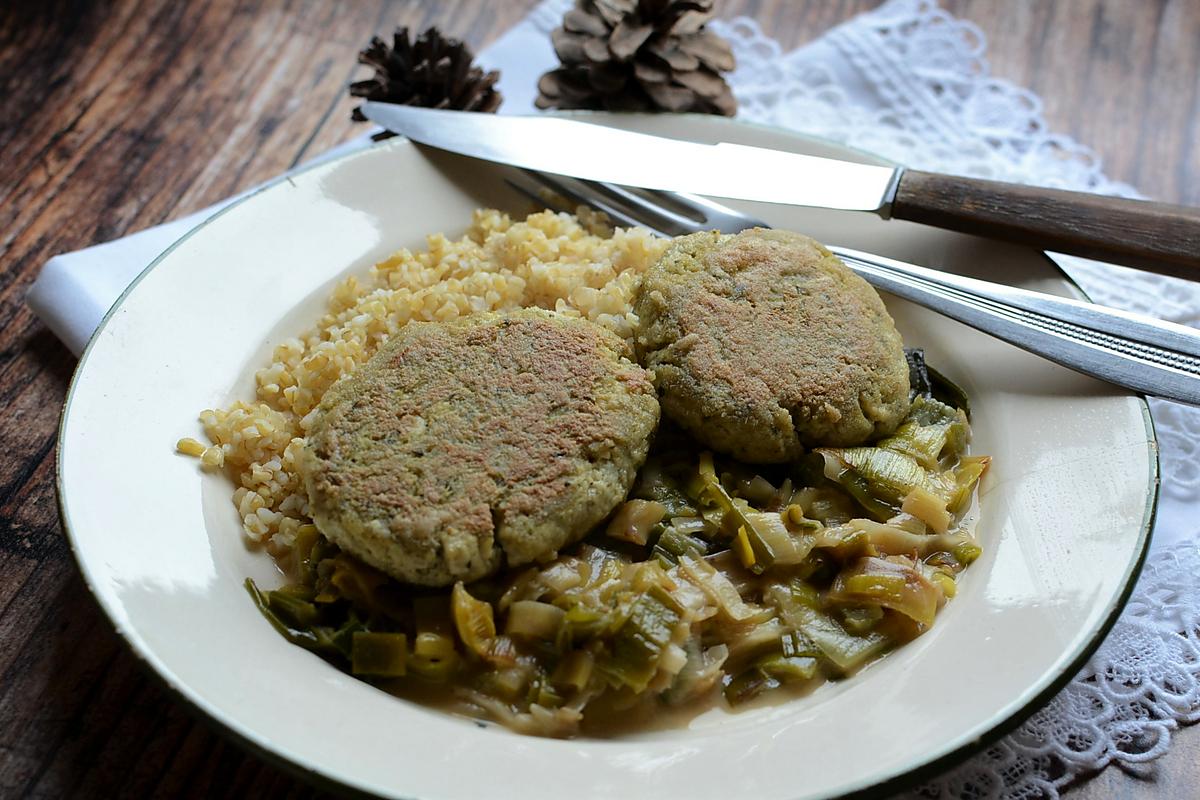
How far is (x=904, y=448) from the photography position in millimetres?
2311

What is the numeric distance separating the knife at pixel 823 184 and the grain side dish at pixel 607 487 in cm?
30

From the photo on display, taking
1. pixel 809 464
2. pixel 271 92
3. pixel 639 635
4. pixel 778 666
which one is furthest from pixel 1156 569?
pixel 271 92

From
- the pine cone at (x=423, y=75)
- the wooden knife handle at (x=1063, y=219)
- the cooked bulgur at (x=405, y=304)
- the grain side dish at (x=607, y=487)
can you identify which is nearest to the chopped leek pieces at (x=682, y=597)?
the grain side dish at (x=607, y=487)

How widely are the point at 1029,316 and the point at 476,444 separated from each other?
52.2 inches

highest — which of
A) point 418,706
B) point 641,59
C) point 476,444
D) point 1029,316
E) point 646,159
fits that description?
point 641,59

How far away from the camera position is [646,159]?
9.40ft

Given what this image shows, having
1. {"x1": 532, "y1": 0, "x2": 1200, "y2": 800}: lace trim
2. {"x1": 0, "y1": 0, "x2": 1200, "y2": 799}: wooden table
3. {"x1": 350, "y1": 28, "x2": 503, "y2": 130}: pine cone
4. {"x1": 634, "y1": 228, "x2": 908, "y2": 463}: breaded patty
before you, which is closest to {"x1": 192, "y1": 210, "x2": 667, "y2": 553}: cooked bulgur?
{"x1": 634, "y1": 228, "x2": 908, "y2": 463}: breaded patty

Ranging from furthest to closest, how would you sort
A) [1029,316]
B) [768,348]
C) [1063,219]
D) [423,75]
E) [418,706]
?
[423,75] < [1063,219] < [1029,316] < [768,348] < [418,706]

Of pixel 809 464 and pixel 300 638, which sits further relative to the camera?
pixel 809 464

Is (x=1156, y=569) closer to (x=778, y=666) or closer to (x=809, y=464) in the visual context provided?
(x=809, y=464)

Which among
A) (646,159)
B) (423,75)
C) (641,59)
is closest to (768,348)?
(646,159)

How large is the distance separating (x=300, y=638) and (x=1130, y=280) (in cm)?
252

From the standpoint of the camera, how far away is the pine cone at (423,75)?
3.21 meters

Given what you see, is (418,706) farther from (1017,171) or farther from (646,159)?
(1017,171)
